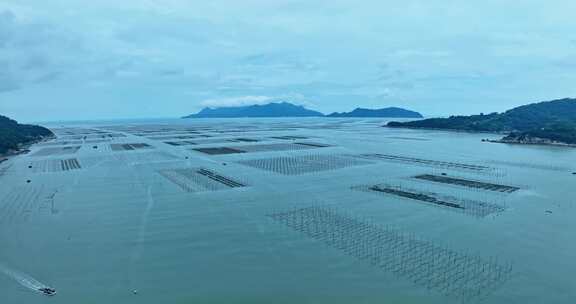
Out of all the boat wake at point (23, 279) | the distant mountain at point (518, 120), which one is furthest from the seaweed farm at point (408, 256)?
the distant mountain at point (518, 120)

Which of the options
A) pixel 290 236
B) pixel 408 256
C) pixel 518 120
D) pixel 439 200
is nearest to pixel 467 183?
pixel 439 200

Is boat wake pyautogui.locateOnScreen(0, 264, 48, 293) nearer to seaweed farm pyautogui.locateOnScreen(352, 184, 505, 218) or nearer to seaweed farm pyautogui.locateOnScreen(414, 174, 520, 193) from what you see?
seaweed farm pyautogui.locateOnScreen(352, 184, 505, 218)

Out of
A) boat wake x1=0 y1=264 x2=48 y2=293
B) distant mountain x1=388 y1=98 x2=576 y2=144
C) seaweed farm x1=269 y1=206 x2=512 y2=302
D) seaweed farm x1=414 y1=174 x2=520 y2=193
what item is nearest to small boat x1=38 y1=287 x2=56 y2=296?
boat wake x1=0 y1=264 x2=48 y2=293

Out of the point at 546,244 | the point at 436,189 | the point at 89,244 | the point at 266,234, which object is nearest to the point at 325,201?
the point at 266,234

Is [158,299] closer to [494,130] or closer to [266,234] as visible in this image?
[266,234]

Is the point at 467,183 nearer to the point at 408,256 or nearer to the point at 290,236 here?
the point at 408,256
